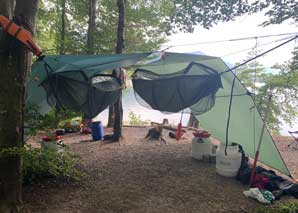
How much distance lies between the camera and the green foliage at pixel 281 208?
2.61 m

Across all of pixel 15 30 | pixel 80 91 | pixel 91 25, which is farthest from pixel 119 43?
pixel 15 30

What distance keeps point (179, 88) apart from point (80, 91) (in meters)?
1.27

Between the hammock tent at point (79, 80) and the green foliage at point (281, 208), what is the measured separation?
6.86ft

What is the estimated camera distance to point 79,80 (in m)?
3.37

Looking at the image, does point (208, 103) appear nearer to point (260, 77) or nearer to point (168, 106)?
point (168, 106)

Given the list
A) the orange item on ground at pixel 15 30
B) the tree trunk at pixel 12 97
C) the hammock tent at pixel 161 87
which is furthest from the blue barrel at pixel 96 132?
the orange item on ground at pixel 15 30

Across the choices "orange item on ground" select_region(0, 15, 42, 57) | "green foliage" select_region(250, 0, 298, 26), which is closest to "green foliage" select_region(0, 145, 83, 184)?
"orange item on ground" select_region(0, 15, 42, 57)

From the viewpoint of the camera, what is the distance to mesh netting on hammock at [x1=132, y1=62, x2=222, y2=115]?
3.42m

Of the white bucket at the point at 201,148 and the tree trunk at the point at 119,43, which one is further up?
the tree trunk at the point at 119,43

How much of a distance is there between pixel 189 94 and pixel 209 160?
54.6 inches

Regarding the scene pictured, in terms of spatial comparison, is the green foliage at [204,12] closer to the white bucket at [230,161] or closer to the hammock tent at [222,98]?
the hammock tent at [222,98]

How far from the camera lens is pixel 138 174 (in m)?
3.75

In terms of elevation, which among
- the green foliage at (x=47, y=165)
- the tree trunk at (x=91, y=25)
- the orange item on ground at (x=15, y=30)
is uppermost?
the tree trunk at (x=91, y=25)

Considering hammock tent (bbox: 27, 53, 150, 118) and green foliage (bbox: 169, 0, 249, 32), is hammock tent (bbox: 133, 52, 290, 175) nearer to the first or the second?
hammock tent (bbox: 27, 53, 150, 118)
